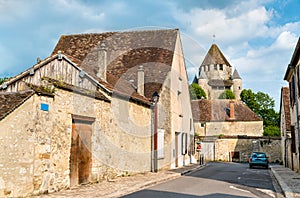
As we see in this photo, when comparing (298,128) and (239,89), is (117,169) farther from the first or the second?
(239,89)

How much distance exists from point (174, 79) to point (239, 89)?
65.6 metres

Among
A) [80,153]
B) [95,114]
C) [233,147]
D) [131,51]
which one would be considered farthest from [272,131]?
[80,153]

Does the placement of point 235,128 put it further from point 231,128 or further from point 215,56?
point 215,56

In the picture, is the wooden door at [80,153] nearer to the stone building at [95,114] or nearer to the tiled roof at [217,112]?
the stone building at [95,114]

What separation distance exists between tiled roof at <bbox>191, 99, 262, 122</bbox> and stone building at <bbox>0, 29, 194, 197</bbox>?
19.0m

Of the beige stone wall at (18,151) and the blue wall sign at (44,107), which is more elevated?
the blue wall sign at (44,107)

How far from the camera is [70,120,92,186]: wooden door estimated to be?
10790 mm

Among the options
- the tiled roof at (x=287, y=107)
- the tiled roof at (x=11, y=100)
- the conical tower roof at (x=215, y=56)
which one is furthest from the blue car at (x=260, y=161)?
the conical tower roof at (x=215, y=56)

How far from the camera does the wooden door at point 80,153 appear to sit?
1079 cm

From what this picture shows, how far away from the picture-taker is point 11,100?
8.59 meters

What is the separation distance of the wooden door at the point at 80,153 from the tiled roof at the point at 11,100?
2.35 meters

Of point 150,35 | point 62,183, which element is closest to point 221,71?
point 150,35

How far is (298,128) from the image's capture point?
16516 millimetres

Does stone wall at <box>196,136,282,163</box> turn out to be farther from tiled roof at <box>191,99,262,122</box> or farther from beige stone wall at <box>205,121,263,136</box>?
tiled roof at <box>191,99,262,122</box>
